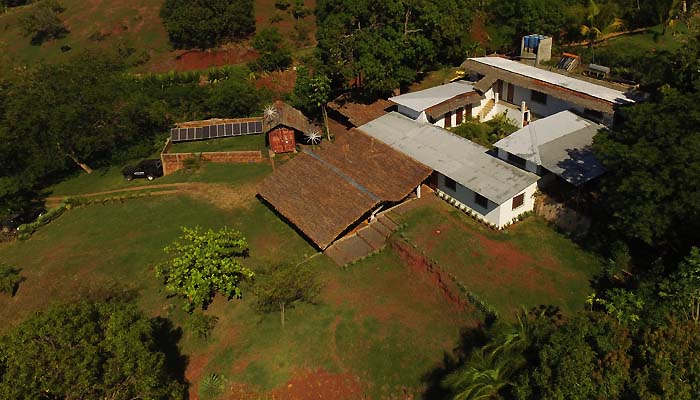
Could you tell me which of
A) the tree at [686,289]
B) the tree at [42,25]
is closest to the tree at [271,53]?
the tree at [42,25]

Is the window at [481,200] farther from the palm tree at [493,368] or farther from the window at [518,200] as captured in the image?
the palm tree at [493,368]

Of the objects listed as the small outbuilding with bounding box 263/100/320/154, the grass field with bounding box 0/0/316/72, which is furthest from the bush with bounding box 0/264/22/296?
the grass field with bounding box 0/0/316/72

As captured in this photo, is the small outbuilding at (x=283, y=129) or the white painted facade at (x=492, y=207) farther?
the small outbuilding at (x=283, y=129)

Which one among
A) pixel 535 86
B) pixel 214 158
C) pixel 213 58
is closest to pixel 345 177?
pixel 214 158

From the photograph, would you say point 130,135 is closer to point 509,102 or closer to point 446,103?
point 446,103

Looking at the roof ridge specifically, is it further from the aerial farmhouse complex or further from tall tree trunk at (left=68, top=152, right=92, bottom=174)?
tall tree trunk at (left=68, top=152, right=92, bottom=174)

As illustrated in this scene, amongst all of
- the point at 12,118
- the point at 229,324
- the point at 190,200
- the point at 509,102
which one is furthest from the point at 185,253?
the point at 509,102
